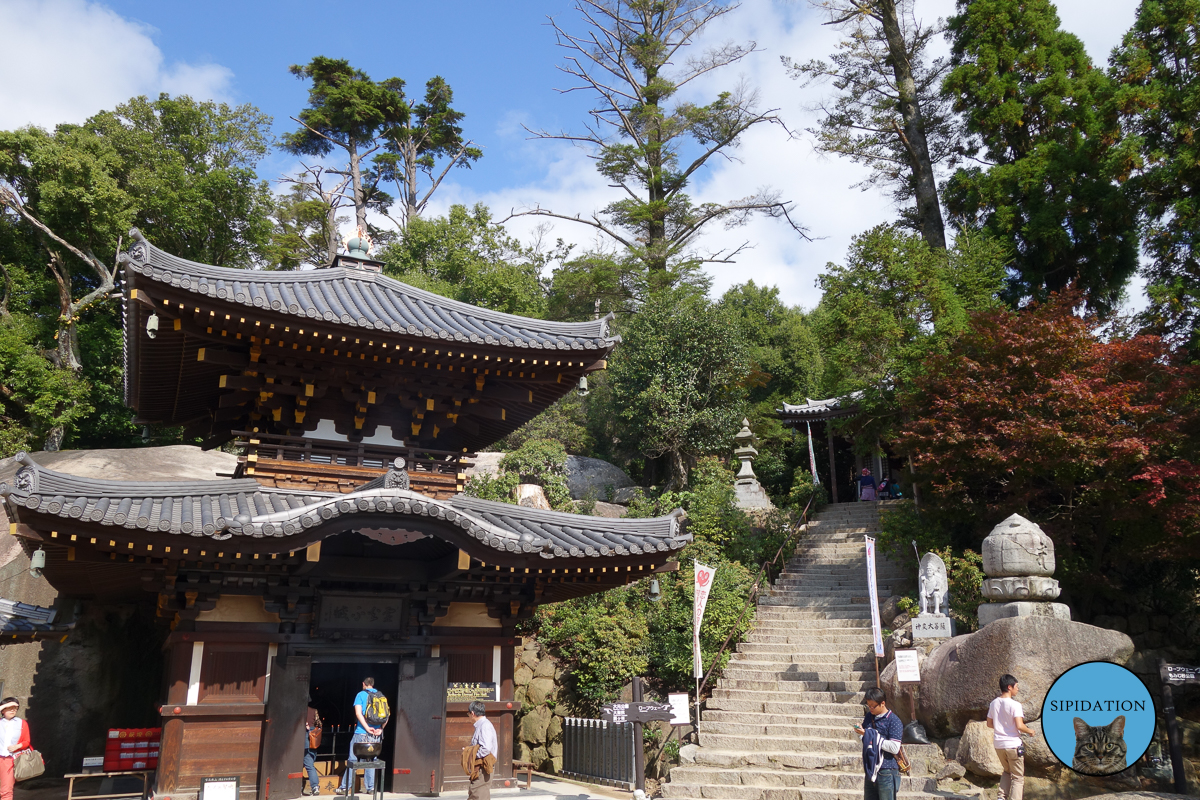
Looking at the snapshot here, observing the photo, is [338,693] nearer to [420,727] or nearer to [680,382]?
[420,727]

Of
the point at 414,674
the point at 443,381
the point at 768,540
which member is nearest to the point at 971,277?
the point at 768,540

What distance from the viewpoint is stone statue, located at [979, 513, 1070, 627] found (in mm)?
11609

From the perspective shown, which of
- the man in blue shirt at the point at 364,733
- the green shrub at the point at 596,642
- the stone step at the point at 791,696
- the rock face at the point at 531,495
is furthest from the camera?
the rock face at the point at 531,495

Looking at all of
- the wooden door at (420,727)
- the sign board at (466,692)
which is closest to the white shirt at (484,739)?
the wooden door at (420,727)

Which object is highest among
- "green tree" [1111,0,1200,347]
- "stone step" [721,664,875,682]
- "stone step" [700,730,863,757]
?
"green tree" [1111,0,1200,347]

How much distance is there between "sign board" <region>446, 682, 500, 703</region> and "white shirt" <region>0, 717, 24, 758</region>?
4.66 metres

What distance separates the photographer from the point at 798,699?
14.2 m

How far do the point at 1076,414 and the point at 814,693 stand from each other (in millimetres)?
6973

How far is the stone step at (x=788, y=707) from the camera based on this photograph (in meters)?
13.4

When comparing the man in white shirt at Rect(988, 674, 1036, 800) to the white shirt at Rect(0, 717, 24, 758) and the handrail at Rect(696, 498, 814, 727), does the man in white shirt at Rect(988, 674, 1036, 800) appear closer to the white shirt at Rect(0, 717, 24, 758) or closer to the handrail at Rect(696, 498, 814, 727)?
the handrail at Rect(696, 498, 814, 727)

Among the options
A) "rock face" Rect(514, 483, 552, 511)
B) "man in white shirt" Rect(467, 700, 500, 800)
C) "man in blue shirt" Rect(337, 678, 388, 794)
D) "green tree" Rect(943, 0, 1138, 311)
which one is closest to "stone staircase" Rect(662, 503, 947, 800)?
"man in white shirt" Rect(467, 700, 500, 800)

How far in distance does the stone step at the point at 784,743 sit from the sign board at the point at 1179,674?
4.30 meters

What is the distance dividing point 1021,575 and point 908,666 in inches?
85.7

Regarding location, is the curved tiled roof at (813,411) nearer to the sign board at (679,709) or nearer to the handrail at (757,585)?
the handrail at (757,585)
